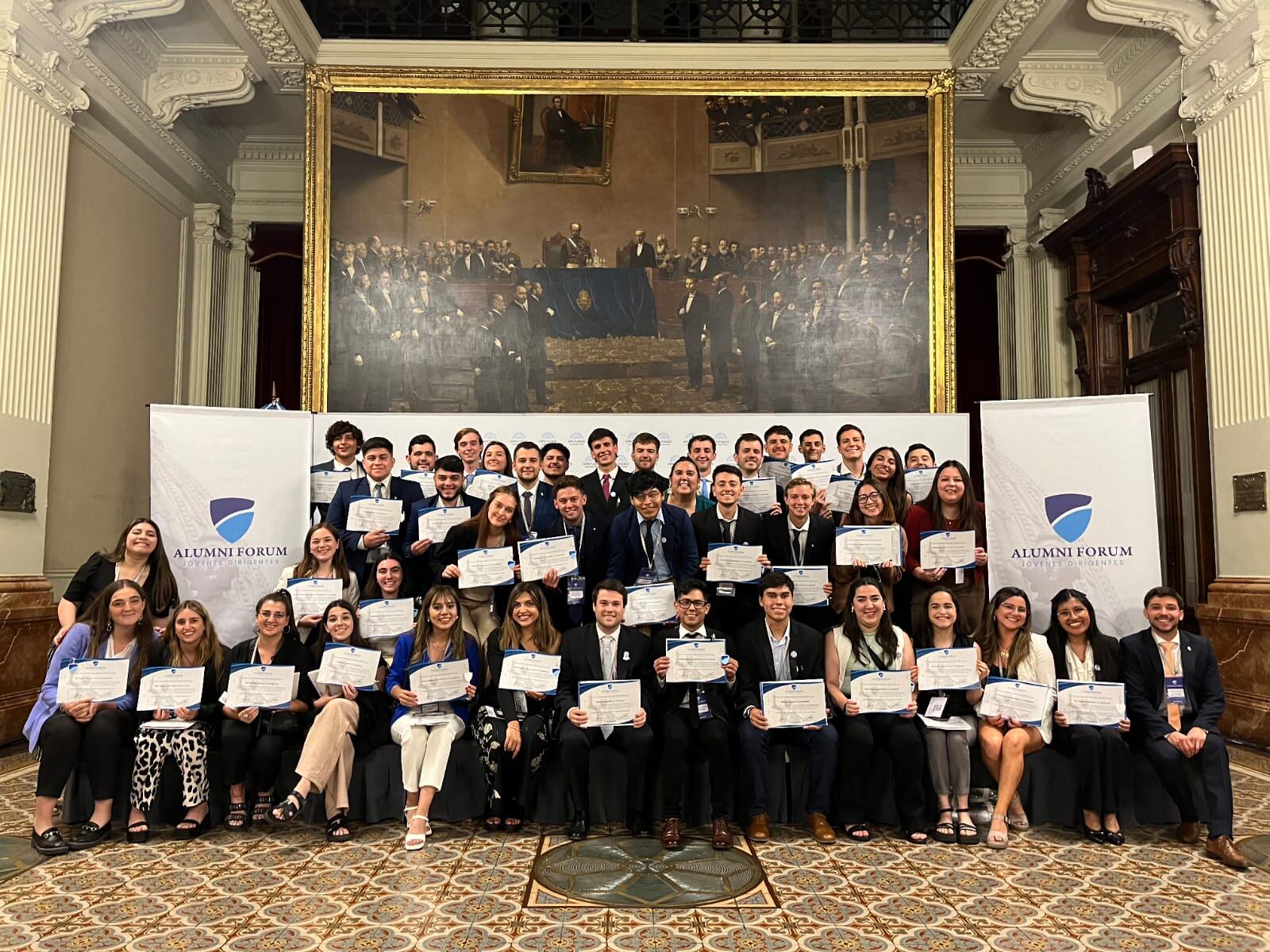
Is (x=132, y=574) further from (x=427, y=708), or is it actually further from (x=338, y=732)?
(x=427, y=708)

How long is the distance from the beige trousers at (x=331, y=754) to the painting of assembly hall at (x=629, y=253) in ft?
15.5

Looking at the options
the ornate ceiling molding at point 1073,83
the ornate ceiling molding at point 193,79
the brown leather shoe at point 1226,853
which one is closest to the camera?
the brown leather shoe at point 1226,853

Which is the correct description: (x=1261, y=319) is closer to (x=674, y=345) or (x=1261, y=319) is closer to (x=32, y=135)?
(x=674, y=345)

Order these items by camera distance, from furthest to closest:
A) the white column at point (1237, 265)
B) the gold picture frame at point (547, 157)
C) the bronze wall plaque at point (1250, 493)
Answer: the gold picture frame at point (547, 157) < the white column at point (1237, 265) < the bronze wall plaque at point (1250, 493)

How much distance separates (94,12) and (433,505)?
472cm

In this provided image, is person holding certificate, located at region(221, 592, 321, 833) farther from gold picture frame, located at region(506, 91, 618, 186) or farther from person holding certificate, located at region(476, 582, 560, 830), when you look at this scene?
gold picture frame, located at region(506, 91, 618, 186)

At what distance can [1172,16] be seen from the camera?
7.22 meters

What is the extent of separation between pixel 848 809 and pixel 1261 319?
4.63 meters

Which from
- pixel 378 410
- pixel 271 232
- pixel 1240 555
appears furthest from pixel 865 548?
pixel 271 232

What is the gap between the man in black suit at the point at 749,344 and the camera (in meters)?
9.21

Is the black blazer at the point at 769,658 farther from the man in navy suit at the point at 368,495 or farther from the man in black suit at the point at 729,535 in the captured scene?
the man in navy suit at the point at 368,495

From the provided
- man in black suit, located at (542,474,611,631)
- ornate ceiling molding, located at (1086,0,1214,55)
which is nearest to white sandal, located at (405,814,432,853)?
man in black suit, located at (542,474,611,631)

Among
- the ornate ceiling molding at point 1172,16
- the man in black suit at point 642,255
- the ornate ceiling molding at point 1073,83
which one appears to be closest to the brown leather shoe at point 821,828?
the man in black suit at point 642,255

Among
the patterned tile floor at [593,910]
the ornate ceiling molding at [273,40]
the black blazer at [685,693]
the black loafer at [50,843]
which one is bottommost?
the patterned tile floor at [593,910]
